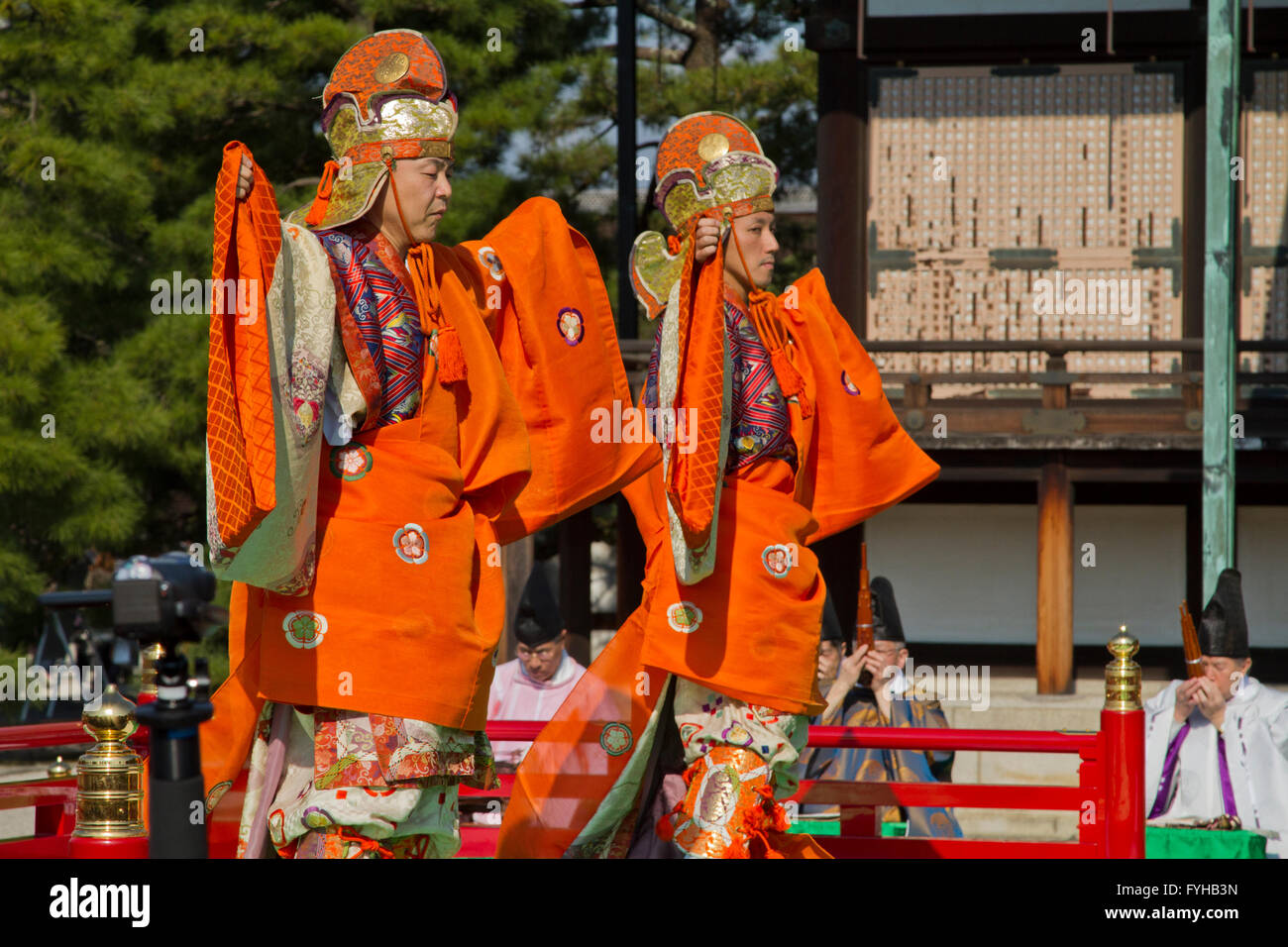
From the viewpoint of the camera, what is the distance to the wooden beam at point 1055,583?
10.7 m

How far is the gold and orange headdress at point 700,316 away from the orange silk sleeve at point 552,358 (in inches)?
7.9

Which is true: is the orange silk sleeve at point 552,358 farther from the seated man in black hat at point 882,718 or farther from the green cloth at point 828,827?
the seated man in black hat at point 882,718

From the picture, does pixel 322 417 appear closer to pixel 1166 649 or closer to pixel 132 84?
pixel 132 84

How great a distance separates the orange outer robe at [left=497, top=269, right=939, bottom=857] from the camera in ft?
14.8

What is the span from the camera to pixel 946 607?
38.7ft

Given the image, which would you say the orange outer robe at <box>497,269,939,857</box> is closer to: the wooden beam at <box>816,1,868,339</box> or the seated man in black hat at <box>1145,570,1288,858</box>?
the seated man in black hat at <box>1145,570,1288,858</box>

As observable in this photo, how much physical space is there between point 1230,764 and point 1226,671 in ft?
1.35

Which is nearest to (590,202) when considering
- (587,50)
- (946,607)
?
(587,50)

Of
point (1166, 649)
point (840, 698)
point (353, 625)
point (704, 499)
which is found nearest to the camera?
point (353, 625)

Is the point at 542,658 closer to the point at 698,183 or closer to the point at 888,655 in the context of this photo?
the point at 888,655

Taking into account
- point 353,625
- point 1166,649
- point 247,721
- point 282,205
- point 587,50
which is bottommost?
point 1166,649

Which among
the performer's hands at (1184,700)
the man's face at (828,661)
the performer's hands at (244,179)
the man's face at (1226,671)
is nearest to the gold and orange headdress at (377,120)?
the performer's hands at (244,179)

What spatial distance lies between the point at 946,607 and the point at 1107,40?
13.2ft

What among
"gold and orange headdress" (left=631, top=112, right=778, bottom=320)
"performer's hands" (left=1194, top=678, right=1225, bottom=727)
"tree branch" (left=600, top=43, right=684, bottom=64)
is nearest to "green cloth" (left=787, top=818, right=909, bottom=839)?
"performer's hands" (left=1194, top=678, right=1225, bottom=727)
